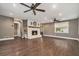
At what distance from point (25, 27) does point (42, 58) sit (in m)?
4.94

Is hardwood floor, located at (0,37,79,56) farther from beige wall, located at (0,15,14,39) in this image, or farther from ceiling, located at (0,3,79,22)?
ceiling, located at (0,3,79,22)

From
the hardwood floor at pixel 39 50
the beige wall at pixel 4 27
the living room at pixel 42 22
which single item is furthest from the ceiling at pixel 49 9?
the hardwood floor at pixel 39 50

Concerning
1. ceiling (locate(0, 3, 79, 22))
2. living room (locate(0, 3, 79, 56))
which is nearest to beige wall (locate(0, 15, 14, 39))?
living room (locate(0, 3, 79, 56))

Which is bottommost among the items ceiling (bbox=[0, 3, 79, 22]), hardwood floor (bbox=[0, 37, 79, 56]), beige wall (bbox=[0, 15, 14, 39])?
hardwood floor (bbox=[0, 37, 79, 56])

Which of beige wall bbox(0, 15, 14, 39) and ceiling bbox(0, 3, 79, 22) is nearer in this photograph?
ceiling bbox(0, 3, 79, 22)

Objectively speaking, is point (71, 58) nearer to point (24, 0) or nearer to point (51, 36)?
point (24, 0)

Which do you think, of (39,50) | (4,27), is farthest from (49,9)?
(4,27)

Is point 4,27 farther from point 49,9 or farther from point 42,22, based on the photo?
point 49,9

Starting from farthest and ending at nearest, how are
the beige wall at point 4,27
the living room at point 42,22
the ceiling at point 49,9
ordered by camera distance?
the beige wall at point 4,27 < the living room at point 42,22 < the ceiling at point 49,9

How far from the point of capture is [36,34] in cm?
680

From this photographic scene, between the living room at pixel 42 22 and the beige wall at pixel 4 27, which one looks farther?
the beige wall at pixel 4 27

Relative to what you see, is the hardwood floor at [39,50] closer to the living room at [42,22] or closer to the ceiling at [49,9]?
the living room at [42,22]

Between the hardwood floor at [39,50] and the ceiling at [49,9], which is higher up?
the ceiling at [49,9]

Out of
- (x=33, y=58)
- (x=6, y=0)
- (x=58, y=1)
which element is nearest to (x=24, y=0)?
(x=6, y=0)
